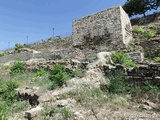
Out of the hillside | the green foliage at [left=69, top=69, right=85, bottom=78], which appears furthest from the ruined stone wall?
the green foliage at [left=69, top=69, right=85, bottom=78]

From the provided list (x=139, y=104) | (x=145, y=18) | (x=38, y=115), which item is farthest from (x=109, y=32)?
(x=145, y=18)

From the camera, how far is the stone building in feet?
41.2

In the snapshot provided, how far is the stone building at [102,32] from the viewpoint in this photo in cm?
1256

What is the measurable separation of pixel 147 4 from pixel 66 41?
12577 millimetres

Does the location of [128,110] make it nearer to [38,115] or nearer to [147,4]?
[38,115]

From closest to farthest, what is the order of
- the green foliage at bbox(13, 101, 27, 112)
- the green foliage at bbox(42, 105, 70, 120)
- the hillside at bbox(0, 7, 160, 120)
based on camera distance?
the green foliage at bbox(42, 105, 70, 120) → the hillside at bbox(0, 7, 160, 120) → the green foliage at bbox(13, 101, 27, 112)

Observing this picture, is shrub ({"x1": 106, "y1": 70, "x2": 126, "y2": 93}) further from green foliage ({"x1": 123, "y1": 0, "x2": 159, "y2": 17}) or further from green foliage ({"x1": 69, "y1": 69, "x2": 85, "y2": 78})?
green foliage ({"x1": 123, "y1": 0, "x2": 159, "y2": 17})

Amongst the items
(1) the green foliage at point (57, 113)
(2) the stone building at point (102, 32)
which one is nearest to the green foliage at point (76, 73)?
(1) the green foliage at point (57, 113)

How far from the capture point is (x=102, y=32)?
43.4 feet

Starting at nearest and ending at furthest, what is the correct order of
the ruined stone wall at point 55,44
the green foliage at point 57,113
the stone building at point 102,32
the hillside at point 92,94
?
the green foliage at point 57,113
the hillside at point 92,94
the stone building at point 102,32
the ruined stone wall at point 55,44

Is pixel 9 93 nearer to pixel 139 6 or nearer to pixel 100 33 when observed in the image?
pixel 100 33

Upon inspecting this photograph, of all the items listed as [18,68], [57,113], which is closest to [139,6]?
[18,68]

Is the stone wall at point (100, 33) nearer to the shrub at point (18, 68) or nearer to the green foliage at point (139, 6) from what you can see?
the shrub at point (18, 68)

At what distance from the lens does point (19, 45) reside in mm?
24188
